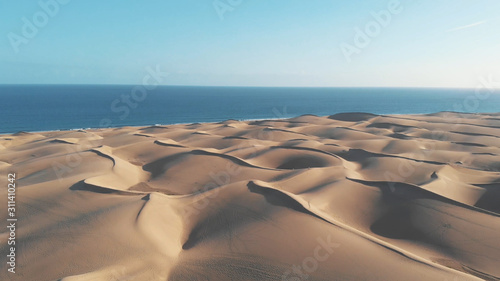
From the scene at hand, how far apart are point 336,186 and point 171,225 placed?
26.7ft

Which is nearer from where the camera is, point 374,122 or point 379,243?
point 379,243

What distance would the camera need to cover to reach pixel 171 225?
38.1 ft

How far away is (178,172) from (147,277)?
38.2 ft

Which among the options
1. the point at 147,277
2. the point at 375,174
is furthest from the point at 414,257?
the point at 375,174

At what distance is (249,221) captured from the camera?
11352 millimetres

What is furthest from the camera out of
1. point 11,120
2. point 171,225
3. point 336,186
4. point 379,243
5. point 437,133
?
point 11,120

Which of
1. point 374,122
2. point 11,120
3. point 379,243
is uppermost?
point 379,243

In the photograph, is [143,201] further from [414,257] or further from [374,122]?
[374,122]

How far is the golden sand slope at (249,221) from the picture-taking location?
8.89 meters

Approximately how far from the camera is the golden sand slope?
350 inches

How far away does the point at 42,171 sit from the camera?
1858cm

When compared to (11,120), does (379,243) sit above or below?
above

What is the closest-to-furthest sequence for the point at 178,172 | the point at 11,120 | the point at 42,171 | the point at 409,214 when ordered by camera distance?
the point at 409,214 < the point at 42,171 < the point at 178,172 < the point at 11,120

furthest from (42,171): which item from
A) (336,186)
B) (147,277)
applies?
(336,186)
